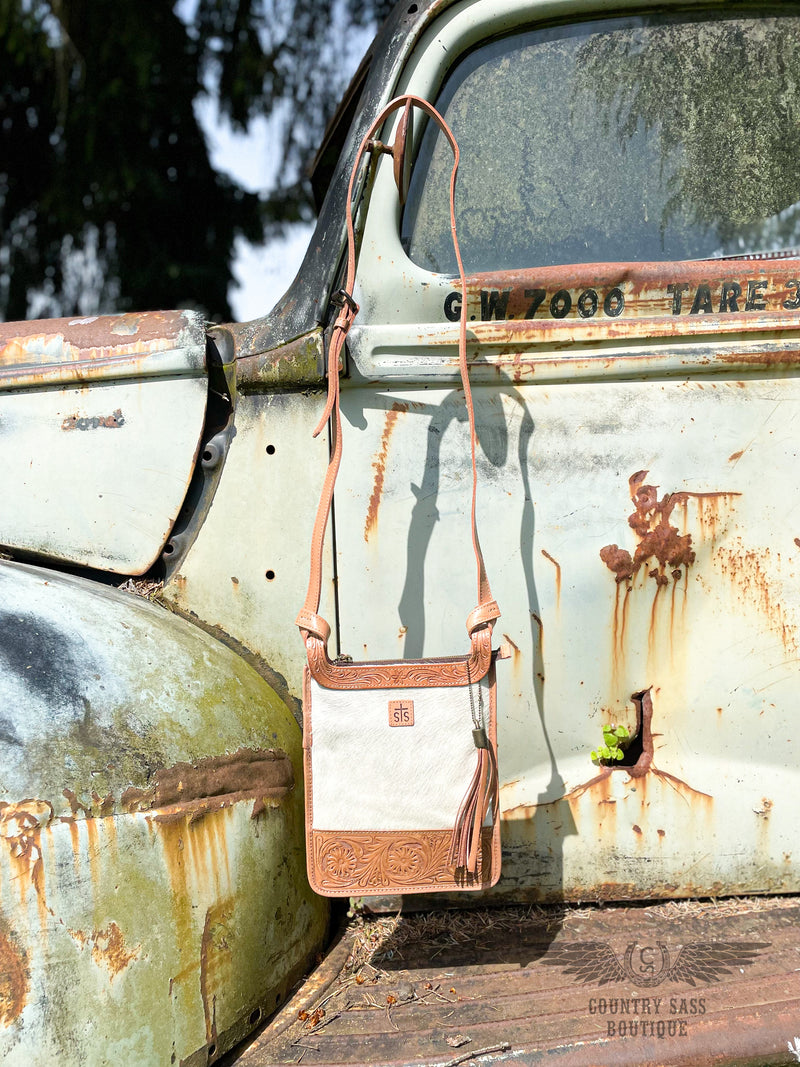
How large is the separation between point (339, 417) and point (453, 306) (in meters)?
0.29

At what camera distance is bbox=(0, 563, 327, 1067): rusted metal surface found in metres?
1.23

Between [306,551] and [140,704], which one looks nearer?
[140,704]

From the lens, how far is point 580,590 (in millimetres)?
1724

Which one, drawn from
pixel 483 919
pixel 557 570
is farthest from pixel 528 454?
pixel 483 919

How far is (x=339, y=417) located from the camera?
1.65 m

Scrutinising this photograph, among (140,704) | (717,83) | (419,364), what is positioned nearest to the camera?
(140,704)

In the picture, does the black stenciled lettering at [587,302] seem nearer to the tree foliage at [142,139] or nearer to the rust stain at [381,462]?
the rust stain at [381,462]

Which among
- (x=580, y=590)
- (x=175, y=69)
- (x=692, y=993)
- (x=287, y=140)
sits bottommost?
(x=692, y=993)

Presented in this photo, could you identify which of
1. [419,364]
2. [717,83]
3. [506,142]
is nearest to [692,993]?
[419,364]

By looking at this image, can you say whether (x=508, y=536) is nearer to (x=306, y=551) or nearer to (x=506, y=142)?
(x=306, y=551)

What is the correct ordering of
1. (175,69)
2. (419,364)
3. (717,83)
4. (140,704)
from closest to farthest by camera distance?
(140,704) < (419,364) < (717,83) < (175,69)

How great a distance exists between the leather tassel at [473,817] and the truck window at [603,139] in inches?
34.5

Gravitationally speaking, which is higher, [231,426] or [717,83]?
[717,83]

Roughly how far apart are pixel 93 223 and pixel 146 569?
5.44m
